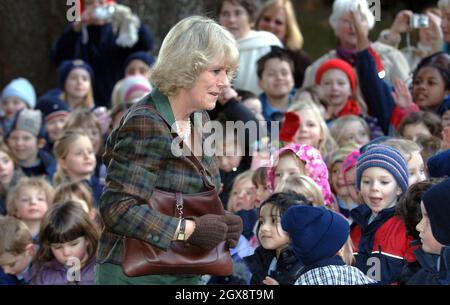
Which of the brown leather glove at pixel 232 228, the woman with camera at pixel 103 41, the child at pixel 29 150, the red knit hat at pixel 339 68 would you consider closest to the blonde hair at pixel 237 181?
the red knit hat at pixel 339 68

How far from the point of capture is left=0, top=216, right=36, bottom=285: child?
253 inches

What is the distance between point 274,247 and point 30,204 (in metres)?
2.34

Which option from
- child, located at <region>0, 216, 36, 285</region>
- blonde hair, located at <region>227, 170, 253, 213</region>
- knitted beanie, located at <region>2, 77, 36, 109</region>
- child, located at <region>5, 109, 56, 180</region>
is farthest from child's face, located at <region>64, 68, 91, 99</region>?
child, located at <region>0, 216, 36, 285</region>

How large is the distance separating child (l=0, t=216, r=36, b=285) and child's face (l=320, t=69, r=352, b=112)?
9.63 feet

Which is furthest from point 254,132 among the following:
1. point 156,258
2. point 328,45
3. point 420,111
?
point 328,45

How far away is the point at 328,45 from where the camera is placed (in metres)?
14.5

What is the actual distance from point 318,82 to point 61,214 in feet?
9.56

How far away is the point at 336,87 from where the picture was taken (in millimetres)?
8227

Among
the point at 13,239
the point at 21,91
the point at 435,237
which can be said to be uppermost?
the point at 21,91

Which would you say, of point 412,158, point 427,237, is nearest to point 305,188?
point 412,158

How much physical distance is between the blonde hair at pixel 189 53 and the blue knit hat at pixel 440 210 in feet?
3.45

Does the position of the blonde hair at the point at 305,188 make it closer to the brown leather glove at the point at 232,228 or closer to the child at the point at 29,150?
the brown leather glove at the point at 232,228

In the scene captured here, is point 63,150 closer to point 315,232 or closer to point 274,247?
point 274,247
